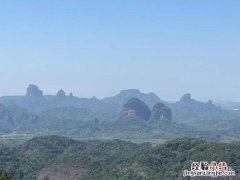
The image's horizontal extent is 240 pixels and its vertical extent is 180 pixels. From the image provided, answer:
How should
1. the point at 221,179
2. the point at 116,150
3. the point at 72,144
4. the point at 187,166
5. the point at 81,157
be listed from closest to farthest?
the point at 221,179, the point at 187,166, the point at 81,157, the point at 116,150, the point at 72,144

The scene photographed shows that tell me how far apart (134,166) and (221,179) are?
32.8 meters

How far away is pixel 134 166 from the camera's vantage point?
3922 inches

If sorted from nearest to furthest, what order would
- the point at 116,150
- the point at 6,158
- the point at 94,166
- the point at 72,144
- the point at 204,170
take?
the point at 204,170, the point at 94,166, the point at 6,158, the point at 116,150, the point at 72,144

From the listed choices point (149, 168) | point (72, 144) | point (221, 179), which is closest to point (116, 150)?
point (72, 144)

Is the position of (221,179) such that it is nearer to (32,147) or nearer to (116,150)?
(116,150)

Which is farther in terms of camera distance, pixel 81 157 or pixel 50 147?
pixel 50 147

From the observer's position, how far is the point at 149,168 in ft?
315

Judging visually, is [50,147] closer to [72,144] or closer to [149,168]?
[72,144]

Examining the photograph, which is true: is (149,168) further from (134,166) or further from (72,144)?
(72,144)

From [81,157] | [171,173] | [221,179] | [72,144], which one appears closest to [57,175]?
[81,157]

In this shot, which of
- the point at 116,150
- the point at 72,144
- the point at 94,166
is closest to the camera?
the point at 94,166

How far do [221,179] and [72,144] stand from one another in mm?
91401

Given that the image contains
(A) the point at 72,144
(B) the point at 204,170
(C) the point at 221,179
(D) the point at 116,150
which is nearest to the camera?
(B) the point at 204,170

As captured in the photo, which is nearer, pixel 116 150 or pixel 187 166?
pixel 187 166
